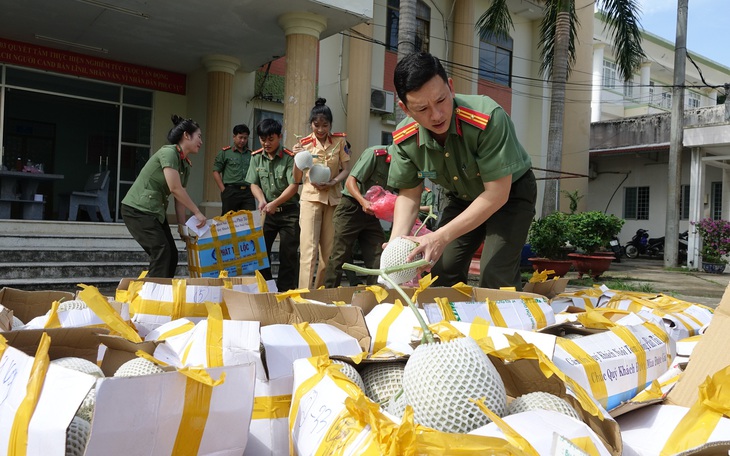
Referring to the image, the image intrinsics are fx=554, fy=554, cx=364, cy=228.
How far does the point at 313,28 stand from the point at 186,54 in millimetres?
2900

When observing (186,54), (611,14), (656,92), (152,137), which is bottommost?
(152,137)

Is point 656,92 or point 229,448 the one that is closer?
point 229,448

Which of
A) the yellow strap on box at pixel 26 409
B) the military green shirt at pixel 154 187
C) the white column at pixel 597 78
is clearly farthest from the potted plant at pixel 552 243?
the white column at pixel 597 78

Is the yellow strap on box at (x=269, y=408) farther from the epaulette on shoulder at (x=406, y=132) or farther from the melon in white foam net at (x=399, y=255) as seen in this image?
the epaulette on shoulder at (x=406, y=132)

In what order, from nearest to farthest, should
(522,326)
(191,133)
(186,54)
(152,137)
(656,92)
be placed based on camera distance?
(522,326)
(191,133)
(186,54)
(152,137)
(656,92)

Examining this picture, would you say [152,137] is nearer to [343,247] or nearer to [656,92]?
[343,247]

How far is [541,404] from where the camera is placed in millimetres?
1176

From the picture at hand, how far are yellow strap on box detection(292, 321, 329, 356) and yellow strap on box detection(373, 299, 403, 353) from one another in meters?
0.26

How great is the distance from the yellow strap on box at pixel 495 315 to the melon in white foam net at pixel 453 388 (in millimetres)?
802

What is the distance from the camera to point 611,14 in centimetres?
1328

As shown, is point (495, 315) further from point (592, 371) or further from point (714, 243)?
point (714, 243)

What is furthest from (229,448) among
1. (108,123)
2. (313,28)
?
(108,123)

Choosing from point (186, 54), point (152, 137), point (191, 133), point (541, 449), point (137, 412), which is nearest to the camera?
point (541, 449)

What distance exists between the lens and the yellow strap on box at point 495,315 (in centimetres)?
194
